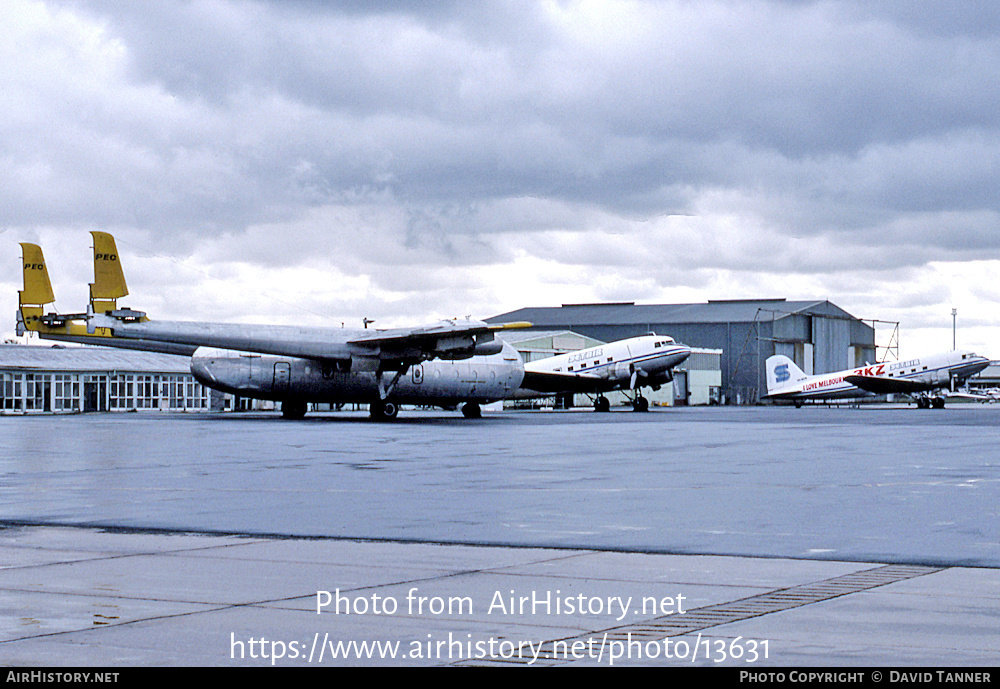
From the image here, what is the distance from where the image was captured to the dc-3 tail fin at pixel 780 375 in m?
94.2

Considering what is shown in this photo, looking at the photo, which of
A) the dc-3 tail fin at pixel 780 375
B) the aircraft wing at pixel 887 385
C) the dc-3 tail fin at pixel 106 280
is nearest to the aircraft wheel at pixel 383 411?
the dc-3 tail fin at pixel 106 280

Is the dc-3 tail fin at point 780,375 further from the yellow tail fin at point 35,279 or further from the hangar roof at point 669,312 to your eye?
the yellow tail fin at point 35,279

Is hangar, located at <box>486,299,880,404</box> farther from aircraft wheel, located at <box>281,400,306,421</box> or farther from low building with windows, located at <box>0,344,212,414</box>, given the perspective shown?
aircraft wheel, located at <box>281,400,306,421</box>

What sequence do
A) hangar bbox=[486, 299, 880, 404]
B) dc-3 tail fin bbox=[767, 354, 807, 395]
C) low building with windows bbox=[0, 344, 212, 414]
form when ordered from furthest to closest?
1. hangar bbox=[486, 299, 880, 404]
2. dc-3 tail fin bbox=[767, 354, 807, 395]
3. low building with windows bbox=[0, 344, 212, 414]

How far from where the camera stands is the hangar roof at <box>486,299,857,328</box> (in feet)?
405

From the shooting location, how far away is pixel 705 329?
400 feet

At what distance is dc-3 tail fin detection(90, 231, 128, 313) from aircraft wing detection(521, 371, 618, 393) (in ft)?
95.5

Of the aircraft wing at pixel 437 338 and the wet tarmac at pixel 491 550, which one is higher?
the aircraft wing at pixel 437 338

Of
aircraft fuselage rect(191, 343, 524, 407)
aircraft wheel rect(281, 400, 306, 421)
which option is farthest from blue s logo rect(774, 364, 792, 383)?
aircraft wheel rect(281, 400, 306, 421)

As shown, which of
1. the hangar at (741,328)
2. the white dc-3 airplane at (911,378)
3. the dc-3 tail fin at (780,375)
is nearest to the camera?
the white dc-3 airplane at (911,378)

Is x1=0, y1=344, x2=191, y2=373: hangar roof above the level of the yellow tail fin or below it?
below

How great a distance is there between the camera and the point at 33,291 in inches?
2114

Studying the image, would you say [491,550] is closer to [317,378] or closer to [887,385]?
[317,378]

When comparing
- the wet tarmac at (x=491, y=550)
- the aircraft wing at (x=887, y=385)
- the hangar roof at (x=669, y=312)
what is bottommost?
the wet tarmac at (x=491, y=550)
